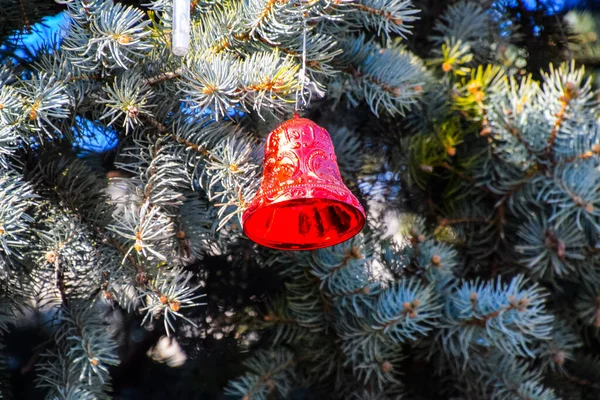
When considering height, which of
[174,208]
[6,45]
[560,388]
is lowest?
[560,388]

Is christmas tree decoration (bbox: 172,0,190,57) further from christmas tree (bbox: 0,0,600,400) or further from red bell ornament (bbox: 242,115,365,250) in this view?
red bell ornament (bbox: 242,115,365,250)

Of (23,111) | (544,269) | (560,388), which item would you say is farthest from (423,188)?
(23,111)

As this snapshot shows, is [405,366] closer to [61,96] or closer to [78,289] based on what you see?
[78,289]

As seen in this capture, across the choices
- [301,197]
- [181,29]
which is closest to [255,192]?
[301,197]

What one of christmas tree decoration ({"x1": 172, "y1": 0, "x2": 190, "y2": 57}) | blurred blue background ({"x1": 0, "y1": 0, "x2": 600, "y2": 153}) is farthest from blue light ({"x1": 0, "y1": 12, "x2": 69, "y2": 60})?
christmas tree decoration ({"x1": 172, "y1": 0, "x2": 190, "y2": 57})

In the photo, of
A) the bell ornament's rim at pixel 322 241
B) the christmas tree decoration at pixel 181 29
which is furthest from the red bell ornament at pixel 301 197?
the christmas tree decoration at pixel 181 29

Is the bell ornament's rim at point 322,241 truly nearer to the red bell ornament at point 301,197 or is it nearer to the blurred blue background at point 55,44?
the red bell ornament at point 301,197

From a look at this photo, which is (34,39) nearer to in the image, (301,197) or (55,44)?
(55,44)
